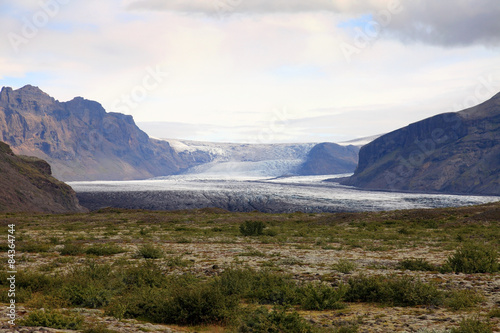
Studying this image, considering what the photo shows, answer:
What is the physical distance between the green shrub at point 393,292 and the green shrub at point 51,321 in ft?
26.4

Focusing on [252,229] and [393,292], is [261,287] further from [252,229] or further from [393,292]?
[252,229]

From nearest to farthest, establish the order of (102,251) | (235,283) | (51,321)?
(51,321) → (235,283) → (102,251)

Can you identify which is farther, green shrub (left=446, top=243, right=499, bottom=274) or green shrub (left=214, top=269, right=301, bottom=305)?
green shrub (left=446, top=243, right=499, bottom=274)

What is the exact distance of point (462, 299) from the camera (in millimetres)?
10820

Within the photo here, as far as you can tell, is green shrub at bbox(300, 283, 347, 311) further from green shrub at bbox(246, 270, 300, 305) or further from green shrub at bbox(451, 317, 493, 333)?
green shrub at bbox(451, 317, 493, 333)

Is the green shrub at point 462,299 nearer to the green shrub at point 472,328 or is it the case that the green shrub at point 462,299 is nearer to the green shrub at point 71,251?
the green shrub at point 472,328

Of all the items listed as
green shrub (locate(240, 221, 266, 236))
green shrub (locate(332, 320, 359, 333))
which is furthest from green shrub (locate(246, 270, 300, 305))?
green shrub (locate(240, 221, 266, 236))

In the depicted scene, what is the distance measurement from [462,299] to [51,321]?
10627 mm

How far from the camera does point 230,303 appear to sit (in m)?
10.9

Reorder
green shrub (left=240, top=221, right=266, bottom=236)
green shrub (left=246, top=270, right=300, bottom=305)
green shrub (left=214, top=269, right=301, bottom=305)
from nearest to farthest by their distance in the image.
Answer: green shrub (left=246, top=270, right=300, bottom=305)
green shrub (left=214, top=269, right=301, bottom=305)
green shrub (left=240, top=221, right=266, bottom=236)

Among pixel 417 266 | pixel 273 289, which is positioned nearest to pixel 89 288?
pixel 273 289

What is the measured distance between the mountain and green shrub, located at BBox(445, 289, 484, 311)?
305ft

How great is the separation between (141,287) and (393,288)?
839 cm

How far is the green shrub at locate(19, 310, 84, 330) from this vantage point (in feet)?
28.6
